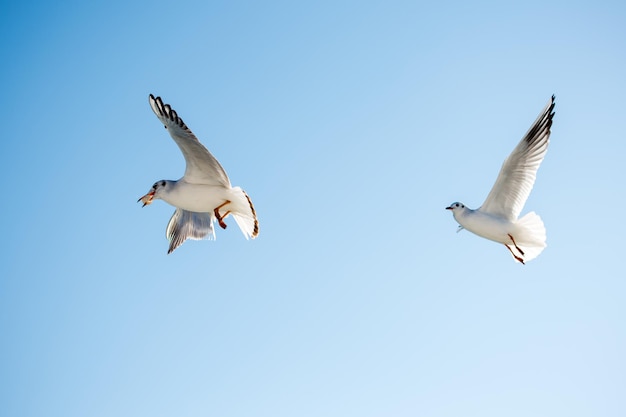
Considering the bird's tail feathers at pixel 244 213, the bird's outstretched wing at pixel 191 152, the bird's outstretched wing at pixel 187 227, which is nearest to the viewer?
the bird's outstretched wing at pixel 191 152

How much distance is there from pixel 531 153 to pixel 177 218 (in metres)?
5.82

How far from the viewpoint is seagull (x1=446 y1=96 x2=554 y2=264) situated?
10.4 meters

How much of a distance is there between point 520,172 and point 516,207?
1.93 feet

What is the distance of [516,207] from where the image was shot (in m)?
10.9

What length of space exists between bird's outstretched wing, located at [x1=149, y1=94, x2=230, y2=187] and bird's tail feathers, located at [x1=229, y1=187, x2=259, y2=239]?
0.23m

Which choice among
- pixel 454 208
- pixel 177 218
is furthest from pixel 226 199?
pixel 454 208

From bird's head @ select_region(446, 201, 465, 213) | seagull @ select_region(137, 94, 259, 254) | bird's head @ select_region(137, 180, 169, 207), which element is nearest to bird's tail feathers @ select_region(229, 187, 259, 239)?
seagull @ select_region(137, 94, 259, 254)

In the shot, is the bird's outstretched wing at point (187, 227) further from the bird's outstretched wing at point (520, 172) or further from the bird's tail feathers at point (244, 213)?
the bird's outstretched wing at point (520, 172)

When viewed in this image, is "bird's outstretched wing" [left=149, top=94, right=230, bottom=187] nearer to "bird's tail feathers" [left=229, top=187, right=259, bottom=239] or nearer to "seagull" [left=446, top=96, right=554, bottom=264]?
"bird's tail feathers" [left=229, top=187, right=259, bottom=239]

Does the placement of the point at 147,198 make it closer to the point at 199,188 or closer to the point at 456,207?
the point at 199,188

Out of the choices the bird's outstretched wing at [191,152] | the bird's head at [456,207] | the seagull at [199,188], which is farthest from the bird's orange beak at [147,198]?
the bird's head at [456,207]

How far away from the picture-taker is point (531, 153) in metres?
10.5

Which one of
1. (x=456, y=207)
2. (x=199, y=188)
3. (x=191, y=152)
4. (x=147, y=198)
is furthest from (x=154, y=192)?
(x=456, y=207)

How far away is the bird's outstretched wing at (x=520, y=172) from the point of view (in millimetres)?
10414
